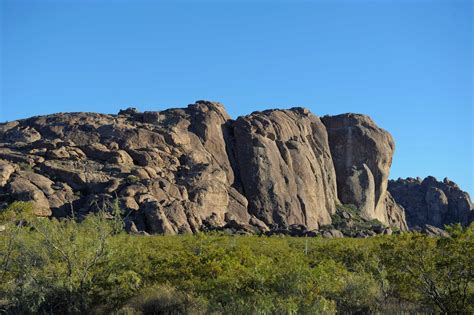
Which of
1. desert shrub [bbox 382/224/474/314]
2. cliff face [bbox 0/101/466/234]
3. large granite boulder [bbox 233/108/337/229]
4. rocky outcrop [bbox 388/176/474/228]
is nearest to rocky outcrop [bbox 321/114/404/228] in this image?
cliff face [bbox 0/101/466/234]

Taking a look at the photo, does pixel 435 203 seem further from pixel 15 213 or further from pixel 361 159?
pixel 15 213

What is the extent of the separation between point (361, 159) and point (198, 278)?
76400mm

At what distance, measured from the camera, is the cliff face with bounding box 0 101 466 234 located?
186ft

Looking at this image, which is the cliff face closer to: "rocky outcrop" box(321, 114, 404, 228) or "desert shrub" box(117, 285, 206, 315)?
"rocky outcrop" box(321, 114, 404, 228)

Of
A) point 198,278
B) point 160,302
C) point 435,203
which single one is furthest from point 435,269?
point 435,203

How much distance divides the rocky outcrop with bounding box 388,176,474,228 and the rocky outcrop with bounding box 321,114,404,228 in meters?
25.2

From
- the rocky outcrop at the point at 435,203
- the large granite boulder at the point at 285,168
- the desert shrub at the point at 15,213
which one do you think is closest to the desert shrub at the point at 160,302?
the desert shrub at the point at 15,213

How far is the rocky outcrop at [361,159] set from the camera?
303 ft

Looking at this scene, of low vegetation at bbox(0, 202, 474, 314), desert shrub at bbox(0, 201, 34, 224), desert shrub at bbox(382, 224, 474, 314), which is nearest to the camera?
low vegetation at bbox(0, 202, 474, 314)

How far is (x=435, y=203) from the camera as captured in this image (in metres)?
120

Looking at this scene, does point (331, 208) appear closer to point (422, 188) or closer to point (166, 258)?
point (422, 188)

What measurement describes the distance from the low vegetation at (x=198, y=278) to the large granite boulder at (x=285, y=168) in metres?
49.3

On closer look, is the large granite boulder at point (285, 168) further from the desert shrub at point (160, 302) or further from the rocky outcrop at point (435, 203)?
→ the desert shrub at point (160, 302)

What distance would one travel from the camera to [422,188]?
5108 inches
